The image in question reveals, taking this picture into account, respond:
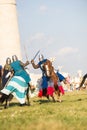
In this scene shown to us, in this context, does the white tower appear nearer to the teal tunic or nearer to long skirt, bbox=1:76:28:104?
the teal tunic

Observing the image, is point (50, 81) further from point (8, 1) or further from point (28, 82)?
point (8, 1)

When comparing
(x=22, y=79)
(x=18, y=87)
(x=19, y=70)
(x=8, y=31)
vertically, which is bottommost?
(x=18, y=87)

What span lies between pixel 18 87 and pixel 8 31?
42.3 feet

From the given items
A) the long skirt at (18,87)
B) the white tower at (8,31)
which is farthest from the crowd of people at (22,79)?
the white tower at (8,31)

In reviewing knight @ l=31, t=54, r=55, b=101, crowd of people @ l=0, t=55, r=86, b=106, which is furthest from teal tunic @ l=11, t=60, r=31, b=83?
knight @ l=31, t=54, r=55, b=101

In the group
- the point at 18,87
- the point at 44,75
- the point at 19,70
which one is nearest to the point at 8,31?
the point at 44,75

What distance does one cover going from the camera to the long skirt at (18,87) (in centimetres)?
1775

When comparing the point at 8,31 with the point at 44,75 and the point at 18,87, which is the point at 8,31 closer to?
the point at 44,75

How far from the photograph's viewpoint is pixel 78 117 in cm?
1103

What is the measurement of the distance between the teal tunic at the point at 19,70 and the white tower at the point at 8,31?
12449 mm

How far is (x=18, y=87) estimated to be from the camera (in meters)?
17.9

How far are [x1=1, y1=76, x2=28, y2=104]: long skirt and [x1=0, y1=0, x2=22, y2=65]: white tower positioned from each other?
496 inches

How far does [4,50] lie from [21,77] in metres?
12.8

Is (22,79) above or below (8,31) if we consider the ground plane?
below
